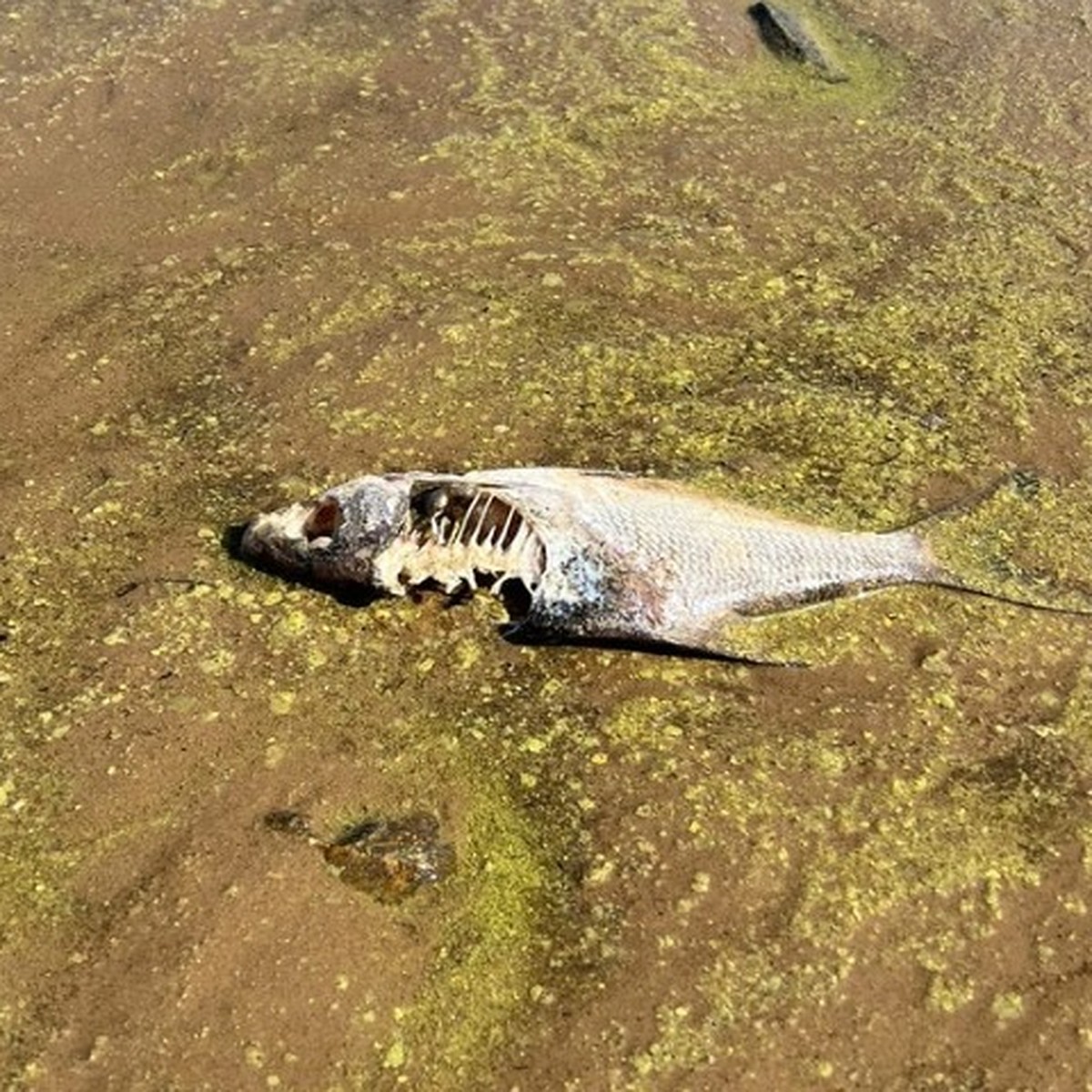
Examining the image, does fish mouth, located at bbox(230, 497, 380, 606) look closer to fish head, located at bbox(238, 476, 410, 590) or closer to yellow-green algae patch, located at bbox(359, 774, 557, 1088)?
fish head, located at bbox(238, 476, 410, 590)

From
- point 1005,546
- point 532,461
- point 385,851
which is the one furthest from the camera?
point 532,461

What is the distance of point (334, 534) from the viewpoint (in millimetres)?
4184

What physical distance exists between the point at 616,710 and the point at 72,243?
3.47m

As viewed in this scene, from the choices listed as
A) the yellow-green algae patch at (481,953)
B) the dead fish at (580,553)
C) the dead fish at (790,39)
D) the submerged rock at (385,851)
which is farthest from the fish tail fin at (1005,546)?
the dead fish at (790,39)

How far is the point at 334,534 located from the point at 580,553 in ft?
2.45

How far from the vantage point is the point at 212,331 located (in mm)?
5395

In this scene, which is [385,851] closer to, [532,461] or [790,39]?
[532,461]

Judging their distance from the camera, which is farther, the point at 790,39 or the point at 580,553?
the point at 790,39

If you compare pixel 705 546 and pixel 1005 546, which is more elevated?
pixel 705 546

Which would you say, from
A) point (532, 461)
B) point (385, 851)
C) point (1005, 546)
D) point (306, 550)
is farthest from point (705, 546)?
point (385, 851)

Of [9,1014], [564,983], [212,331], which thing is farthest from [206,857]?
[212,331]

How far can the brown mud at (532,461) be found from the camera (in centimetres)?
322

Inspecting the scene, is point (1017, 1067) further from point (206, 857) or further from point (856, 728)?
point (206, 857)

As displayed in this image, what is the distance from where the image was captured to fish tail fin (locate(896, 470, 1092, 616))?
14.1 ft
